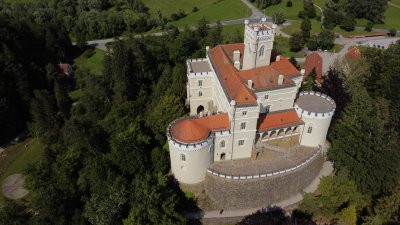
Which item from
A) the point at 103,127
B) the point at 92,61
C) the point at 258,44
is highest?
the point at 258,44

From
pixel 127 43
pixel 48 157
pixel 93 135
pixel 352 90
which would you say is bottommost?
pixel 48 157

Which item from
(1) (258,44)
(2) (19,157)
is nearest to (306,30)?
(1) (258,44)

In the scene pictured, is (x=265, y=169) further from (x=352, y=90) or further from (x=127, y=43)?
(x=127, y=43)

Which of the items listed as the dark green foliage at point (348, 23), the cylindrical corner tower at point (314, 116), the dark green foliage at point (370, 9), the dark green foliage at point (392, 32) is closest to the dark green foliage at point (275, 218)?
the cylindrical corner tower at point (314, 116)

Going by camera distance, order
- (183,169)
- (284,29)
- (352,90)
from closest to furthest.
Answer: (183,169), (352,90), (284,29)

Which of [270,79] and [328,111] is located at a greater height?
[270,79]

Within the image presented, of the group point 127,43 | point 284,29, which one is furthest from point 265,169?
point 284,29

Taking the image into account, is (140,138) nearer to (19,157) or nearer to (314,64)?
(19,157)
